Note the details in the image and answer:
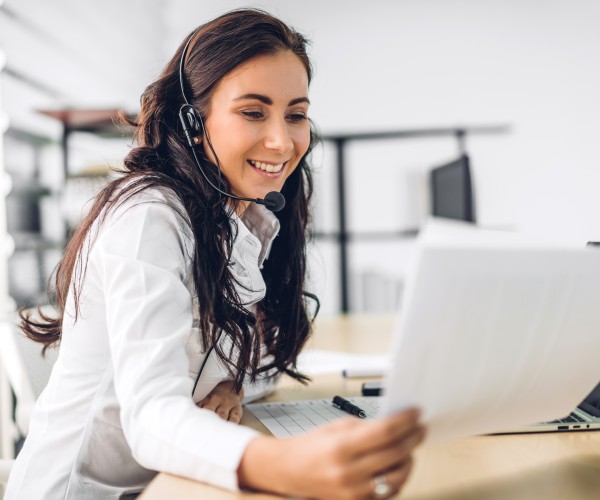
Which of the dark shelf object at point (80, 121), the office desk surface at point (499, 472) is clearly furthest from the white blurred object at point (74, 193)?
the office desk surface at point (499, 472)

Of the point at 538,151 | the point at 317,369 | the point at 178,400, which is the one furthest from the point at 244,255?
the point at 538,151

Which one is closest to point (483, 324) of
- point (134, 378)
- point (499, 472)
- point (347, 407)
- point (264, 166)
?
point (499, 472)

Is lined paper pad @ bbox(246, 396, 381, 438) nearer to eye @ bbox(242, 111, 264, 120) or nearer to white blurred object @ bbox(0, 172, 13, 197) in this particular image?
eye @ bbox(242, 111, 264, 120)

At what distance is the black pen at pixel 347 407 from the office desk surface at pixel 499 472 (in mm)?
141

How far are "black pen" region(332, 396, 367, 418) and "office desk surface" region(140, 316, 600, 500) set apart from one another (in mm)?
141

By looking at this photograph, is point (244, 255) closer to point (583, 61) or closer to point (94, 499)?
point (94, 499)

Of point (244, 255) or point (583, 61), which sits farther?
point (583, 61)

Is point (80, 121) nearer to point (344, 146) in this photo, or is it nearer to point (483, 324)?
point (344, 146)

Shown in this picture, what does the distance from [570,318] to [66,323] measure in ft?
2.27

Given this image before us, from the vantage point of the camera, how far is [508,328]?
55cm

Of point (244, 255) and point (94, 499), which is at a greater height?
point (244, 255)

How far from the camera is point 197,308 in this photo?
90 centimetres

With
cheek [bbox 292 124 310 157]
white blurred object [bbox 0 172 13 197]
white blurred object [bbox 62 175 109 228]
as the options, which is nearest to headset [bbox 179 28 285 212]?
cheek [bbox 292 124 310 157]

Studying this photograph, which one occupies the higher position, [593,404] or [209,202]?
[209,202]
